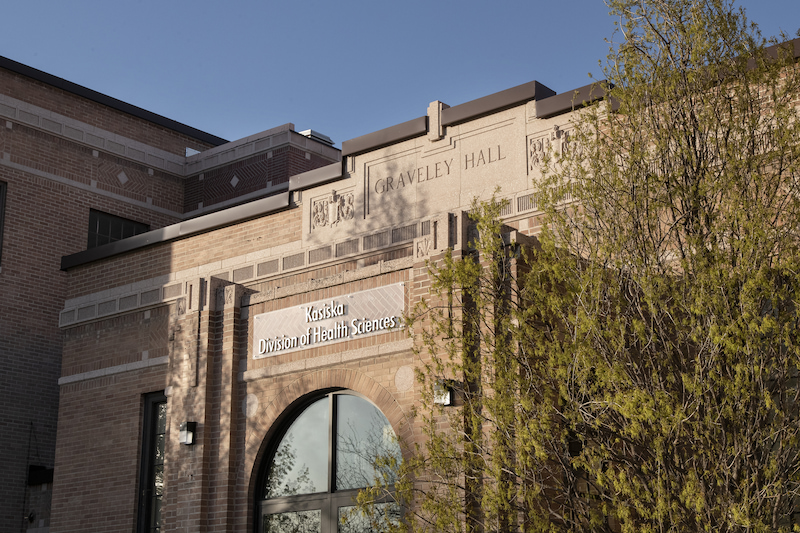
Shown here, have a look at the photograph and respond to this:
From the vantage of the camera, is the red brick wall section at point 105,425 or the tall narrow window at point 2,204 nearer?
the red brick wall section at point 105,425

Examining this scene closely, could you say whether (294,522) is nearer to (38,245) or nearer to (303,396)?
(303,396)

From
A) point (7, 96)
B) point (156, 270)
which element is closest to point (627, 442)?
point (156, 270)

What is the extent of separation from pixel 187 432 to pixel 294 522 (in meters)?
2.11

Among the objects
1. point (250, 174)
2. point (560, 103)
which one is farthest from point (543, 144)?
point (250, 174)

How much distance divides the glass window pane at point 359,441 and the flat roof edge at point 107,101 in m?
12.9

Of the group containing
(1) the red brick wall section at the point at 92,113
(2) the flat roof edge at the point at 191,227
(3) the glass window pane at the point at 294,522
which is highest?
(1) the red brick wall section at the point at 92,113

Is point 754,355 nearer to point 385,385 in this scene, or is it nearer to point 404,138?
point 385,385

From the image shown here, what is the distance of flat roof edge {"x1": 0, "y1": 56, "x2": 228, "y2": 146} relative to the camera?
21.3 metres

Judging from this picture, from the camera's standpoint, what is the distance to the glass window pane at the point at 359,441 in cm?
1237

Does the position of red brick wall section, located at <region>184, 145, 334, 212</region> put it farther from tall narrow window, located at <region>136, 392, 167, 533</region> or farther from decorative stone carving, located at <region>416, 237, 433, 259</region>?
decorative stone carving, located at <region>416, 237, 433, 259</region>

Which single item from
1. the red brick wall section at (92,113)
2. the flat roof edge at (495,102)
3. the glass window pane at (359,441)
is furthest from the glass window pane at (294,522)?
the red brick wall section at (92,113)

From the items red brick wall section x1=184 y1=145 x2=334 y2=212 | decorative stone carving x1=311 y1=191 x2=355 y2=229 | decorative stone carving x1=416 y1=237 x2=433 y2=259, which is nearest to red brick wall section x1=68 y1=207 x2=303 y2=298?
decorative stone carving x1=311 y1=191 x2=355 y2=229

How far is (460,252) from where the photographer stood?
38.0 feet

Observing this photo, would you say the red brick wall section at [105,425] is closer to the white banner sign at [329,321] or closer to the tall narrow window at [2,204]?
the white banner sign at [329,321]
